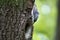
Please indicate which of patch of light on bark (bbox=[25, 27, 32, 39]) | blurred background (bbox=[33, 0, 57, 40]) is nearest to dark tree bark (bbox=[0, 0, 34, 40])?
patch of light on bark (bbox=[25, 27, 32, 39])

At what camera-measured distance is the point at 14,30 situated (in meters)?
1.39

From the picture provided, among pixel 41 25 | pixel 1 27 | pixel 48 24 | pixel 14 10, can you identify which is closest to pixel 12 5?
pixel 14 10

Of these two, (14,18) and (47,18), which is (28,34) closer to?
(14,18)

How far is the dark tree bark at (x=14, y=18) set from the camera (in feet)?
4.41

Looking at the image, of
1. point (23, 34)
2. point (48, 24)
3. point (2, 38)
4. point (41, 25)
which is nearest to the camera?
point (2, 38)

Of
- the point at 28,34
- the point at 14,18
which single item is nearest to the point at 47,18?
the point at 28,34

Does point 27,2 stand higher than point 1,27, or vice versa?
point 27,2

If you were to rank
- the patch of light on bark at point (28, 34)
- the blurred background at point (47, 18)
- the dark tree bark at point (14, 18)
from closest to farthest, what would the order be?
the dark tree bark at point (14, 18) < the patch of light on bark at point (28, 34) < the blurred background at point (47, 18)

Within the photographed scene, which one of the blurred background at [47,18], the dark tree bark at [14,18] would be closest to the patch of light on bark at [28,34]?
the dark tree bark at [14,18]

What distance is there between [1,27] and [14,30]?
0.08 m

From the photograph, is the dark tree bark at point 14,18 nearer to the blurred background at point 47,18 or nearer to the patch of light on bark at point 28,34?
the patch of light on bark at point 28,34

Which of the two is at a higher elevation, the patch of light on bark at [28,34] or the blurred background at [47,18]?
the patch of light on bark at [28,34]

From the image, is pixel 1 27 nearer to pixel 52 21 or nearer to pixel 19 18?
pixel 19 18

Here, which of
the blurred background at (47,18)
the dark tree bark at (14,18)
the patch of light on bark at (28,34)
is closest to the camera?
the dark tree bark at (14,18)
